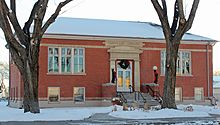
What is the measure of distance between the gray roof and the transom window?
4.99ft

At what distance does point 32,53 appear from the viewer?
75.2 feet

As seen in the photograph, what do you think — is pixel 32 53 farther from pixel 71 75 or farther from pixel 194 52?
pixel 194 52

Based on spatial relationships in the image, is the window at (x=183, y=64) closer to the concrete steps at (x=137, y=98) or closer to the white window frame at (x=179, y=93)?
the white window frame at (x=179, y=93)

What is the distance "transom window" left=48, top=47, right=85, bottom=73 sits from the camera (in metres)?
35.5

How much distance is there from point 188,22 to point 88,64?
13734mm

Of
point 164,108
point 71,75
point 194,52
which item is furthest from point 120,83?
point 164,108

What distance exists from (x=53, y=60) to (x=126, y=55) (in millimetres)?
6428

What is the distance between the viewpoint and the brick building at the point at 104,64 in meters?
35.5

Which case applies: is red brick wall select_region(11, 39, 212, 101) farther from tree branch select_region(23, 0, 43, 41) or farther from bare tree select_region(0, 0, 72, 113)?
bare tree select_region(0, 0, 72, 113)

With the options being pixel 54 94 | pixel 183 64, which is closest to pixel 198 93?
pixel 183 64

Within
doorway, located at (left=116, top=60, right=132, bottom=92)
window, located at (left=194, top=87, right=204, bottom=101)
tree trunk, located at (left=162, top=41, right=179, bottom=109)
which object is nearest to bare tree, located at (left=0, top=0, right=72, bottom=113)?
tree trunk, located at (left=162, top=41, right=179, bottom=109)

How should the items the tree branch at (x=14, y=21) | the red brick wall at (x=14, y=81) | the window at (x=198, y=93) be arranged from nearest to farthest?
1. the tree branch at (x=14, y=21)
2. the red brick wall at (x=14, y=81)
3. the window at (x=198, y=93)

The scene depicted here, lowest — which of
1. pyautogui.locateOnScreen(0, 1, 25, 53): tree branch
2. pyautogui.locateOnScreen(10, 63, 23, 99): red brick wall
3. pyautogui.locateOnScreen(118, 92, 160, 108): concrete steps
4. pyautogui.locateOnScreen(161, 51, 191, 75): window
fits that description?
pyautogui.locateOnScreen(118, 92, 160, 108): concrete steps

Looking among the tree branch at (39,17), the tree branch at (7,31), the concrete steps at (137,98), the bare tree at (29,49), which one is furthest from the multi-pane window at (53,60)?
the tree branch at (7,31)
